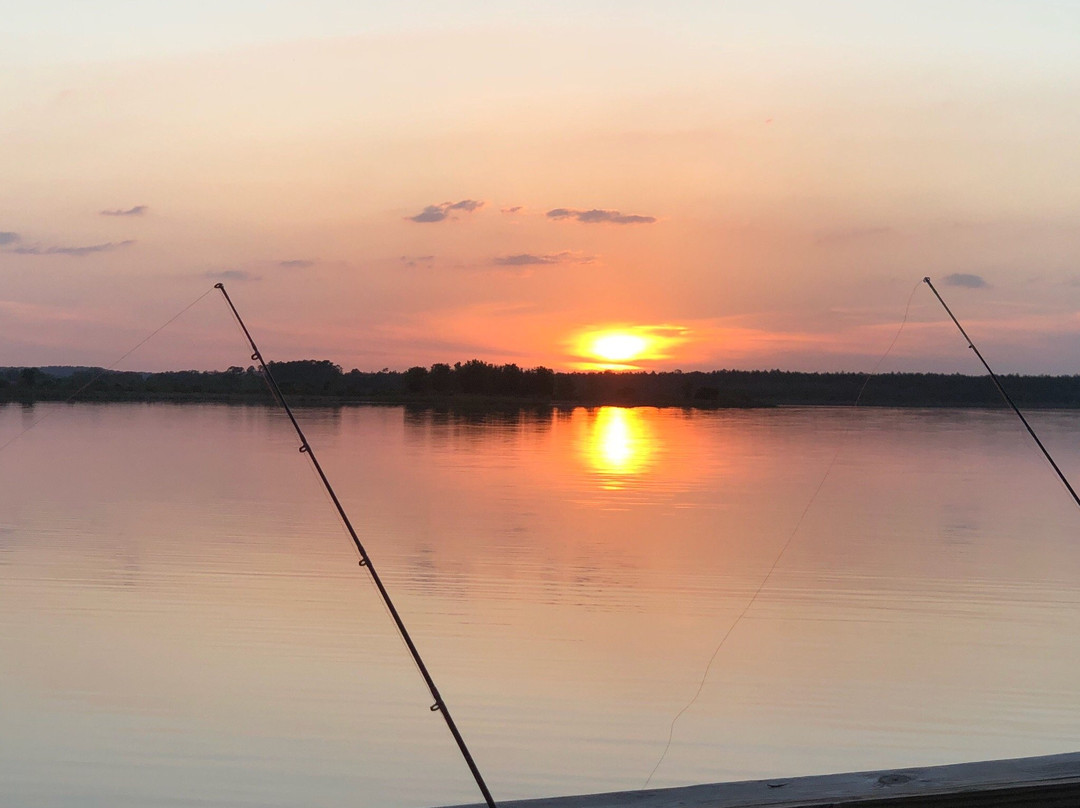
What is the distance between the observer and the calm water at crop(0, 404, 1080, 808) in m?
7.00

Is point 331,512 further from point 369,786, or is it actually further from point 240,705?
point 369,786

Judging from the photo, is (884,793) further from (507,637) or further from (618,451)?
(618,451)

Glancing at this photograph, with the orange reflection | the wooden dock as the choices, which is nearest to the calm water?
the wooden dock

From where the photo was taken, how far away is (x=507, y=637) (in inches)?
389

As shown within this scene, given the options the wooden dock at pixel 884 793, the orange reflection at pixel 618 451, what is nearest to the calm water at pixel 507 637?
the wooden dock at pixel 884 793

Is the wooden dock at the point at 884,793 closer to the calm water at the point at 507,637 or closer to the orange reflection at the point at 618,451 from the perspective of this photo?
the calm water at the point at 507,637

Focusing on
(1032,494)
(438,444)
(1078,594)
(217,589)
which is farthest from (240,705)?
(438,444)

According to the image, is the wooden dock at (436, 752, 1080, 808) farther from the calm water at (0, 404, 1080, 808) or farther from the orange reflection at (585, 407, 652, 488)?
the orange reflection at (585, 407, 652, 488)

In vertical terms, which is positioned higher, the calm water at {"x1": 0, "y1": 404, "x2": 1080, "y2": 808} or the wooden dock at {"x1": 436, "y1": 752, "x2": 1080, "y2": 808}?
the wooden dock at {"x1": 436, "y1": 752, "x2": 1080, "y2": 808}

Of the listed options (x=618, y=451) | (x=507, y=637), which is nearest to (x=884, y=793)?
(x=507, y=637)

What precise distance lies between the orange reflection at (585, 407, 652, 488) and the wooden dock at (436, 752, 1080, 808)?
20.3m

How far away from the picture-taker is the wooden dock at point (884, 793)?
3.07 metres

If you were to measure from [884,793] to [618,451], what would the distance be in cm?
3238

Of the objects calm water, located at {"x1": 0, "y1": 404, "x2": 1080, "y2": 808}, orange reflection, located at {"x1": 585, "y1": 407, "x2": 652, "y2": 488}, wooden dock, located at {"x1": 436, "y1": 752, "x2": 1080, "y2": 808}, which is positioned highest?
wooden dock, located at {"x1": 436, "y1": 752, "x2": 1080, "y2": 808}
